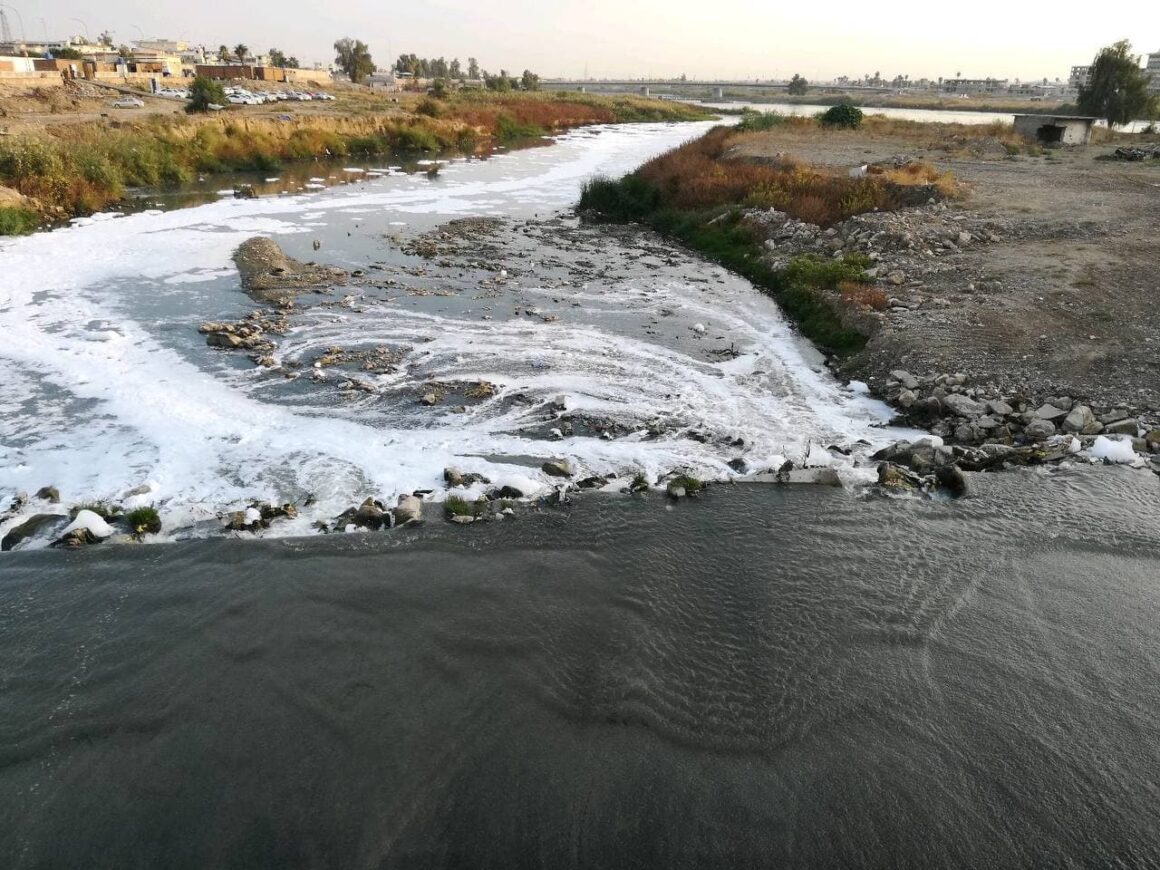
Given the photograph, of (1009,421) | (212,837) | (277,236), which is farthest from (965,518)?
(277,236)

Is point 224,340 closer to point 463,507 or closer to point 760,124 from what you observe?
point 463,507

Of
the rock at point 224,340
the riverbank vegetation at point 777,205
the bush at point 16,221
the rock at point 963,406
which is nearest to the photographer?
the rock at point 963,406

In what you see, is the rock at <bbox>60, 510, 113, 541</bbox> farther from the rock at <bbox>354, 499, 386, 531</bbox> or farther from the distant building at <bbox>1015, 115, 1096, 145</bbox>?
the distant building at <bbox>1015, 115, 1096, 145</bbox>

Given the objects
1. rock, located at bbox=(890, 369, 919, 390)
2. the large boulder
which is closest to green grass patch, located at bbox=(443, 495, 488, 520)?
rock, located at bbox=(890, 369, 919, 390)

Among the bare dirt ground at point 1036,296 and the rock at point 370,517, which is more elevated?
the bare dirt ground at point 1036,296

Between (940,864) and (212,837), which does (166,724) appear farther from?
(940,864)

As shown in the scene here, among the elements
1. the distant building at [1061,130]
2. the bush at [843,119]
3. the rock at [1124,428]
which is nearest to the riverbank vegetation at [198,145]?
the bush at [843,119]

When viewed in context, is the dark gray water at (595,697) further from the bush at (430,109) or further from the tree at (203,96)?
the bush at (430,109)

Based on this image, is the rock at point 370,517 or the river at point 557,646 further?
the rock at point 370,517
